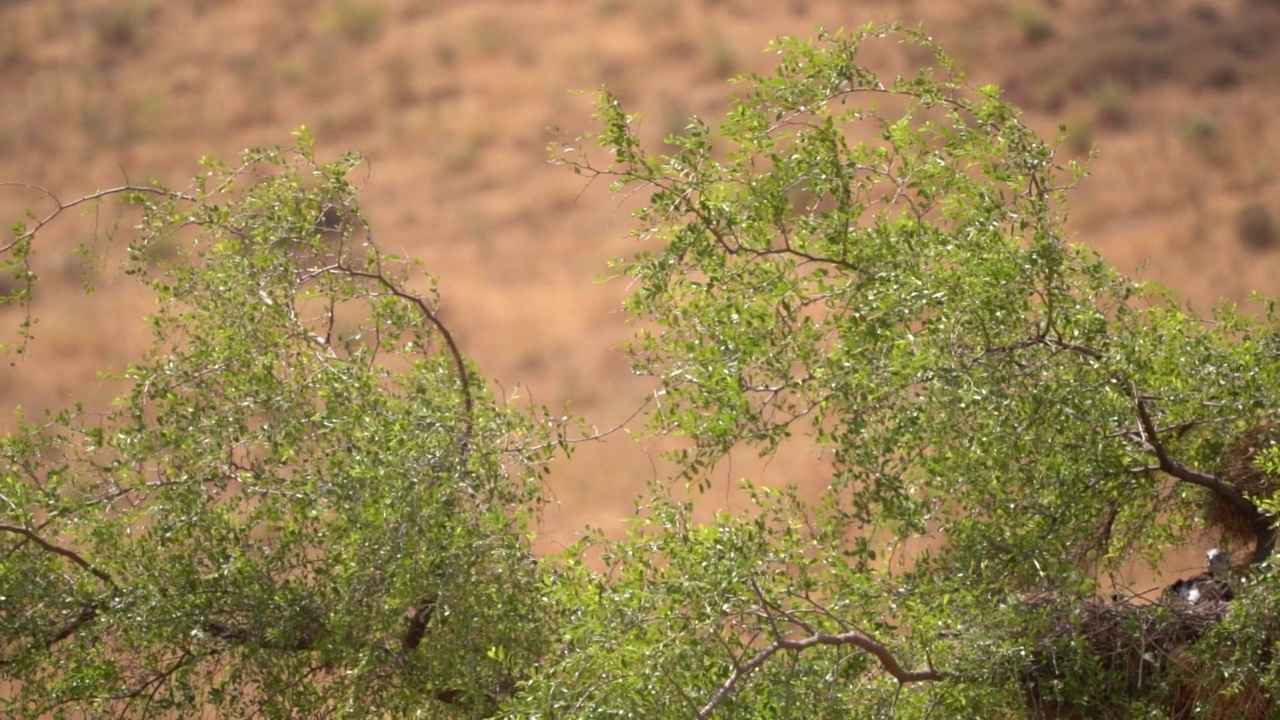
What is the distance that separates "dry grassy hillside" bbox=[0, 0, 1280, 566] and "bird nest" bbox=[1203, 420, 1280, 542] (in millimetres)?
13691

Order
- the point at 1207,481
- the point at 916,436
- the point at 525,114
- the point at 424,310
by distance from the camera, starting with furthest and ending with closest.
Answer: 1. the point at 525,114
2. the point at 424,310
3. the point at 1207,481
4. the point at 916,436

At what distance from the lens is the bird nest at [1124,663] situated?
13.0 feet

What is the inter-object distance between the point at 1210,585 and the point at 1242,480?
40 cm

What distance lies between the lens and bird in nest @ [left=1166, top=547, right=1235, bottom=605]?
4.36m

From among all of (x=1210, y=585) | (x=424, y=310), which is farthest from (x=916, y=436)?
(x=424, y=310)

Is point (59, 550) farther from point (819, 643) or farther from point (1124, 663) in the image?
point (1124, 663)

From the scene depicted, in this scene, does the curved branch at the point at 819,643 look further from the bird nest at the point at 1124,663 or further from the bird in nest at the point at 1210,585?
the bird in nest at the point at 1210,585

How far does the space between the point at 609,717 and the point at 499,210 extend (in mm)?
20028

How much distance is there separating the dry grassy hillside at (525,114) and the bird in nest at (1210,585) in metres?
13.9

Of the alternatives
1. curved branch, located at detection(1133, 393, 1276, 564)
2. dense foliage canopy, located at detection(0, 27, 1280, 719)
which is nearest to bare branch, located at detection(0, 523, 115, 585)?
dense foliage canopy, located at detection(0, 27, 1280, 719)

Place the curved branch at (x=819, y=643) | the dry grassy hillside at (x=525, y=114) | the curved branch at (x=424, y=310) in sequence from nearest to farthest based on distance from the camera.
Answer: the curved branch at (x=819, y=643), the curved branch at (x=424, y=310), the dry grassy hillside at (x=525, y=114)

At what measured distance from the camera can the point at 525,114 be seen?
81.5ft

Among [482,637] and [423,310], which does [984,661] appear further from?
[423,310]

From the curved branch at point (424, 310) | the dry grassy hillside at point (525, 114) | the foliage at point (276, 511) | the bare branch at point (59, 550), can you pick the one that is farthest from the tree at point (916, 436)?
the dry grassy hillside at point (525, 114)
